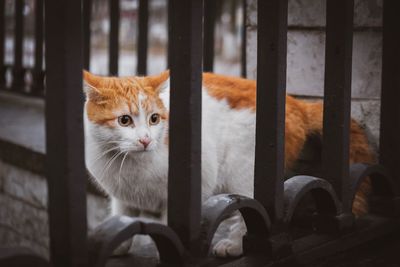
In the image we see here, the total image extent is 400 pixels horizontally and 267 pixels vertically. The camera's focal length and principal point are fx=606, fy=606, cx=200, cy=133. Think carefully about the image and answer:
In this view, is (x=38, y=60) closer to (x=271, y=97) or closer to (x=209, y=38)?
(x=209, y=38)

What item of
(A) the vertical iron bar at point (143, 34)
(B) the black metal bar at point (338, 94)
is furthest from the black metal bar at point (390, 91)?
(A) the vertical iron bar at point (143, 34)

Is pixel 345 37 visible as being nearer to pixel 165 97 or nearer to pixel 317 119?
pixel 317 119

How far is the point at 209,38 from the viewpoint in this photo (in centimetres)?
410

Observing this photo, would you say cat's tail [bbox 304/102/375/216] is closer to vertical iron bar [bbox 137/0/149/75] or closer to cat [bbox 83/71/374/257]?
cat [bbox 83/71/374/257]

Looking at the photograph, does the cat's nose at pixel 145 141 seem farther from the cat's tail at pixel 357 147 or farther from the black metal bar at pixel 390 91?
the black metal bar at pixel 390 91

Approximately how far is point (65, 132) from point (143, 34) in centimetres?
292

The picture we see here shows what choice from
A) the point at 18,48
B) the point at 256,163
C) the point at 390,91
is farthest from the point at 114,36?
the point at 256,163

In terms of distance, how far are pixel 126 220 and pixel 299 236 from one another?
2.62 ft

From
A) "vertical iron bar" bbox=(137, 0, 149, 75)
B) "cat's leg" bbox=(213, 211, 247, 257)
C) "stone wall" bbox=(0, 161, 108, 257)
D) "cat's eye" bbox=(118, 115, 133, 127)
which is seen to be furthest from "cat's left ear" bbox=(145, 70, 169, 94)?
"vertical iron bar" bbox=(137, 0, 149, 75)

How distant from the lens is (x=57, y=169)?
1151mm

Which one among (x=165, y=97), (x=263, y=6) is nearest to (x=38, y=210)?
(x=165, y=97)

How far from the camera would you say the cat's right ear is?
1.95 metres

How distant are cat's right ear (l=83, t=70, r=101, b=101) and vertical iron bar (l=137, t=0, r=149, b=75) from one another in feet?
6.43

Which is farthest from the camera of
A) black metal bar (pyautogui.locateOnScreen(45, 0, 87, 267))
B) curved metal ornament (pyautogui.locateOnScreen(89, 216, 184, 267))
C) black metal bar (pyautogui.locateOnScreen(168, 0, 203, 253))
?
black metal bar (pyautogui.locateOnScreen(168, 0, 203, 253))
